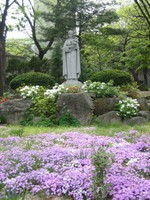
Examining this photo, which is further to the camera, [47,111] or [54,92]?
[54,92]

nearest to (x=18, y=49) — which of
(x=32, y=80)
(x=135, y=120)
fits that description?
(x=32, y=80)

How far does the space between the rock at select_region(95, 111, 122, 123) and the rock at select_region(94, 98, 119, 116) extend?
1.33 ft

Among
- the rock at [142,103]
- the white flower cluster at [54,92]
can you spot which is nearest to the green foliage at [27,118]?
the white flower cluster at [54,92]

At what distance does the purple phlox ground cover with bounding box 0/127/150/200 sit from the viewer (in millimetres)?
3115

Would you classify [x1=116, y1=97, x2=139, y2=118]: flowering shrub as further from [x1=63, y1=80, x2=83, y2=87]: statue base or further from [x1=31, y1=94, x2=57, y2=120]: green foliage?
[x1=63, y1=80, x2=83, y2=87]: statue base

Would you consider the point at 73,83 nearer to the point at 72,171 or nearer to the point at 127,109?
the point at 127,109

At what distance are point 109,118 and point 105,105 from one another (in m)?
0.61

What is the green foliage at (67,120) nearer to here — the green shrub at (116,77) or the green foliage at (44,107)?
the green foliage at (44,107)

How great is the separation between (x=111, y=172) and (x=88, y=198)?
23.5 inches

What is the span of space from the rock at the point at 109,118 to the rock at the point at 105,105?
1.33ft

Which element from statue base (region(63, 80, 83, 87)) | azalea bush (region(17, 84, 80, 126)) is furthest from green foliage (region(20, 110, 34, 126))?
statue base (region(63, 80, 83, 87))

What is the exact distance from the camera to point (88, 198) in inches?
119

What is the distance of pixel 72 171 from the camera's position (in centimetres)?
362

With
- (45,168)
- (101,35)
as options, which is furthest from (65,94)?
(101,35)
